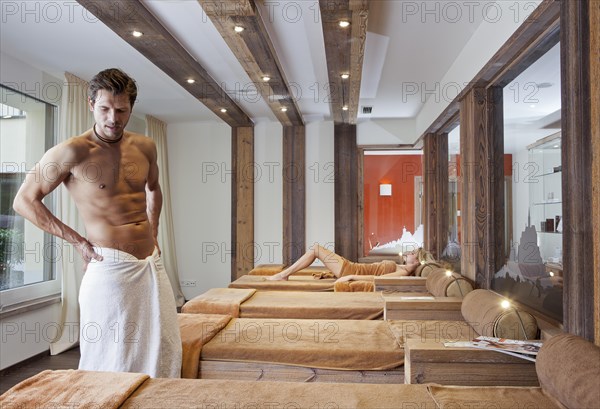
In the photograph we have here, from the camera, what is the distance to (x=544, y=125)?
2375mm

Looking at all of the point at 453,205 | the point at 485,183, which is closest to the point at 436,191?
the point at 453,205

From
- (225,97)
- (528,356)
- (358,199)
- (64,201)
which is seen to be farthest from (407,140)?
(528,356)

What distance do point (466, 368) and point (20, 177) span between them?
3655 mm

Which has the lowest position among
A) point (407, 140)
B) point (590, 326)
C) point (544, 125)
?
point (590, 326)

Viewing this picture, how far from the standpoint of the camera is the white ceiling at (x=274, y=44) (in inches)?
116

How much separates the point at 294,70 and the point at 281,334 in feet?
7.41

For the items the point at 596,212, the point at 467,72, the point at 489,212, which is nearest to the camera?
the point at 596,212

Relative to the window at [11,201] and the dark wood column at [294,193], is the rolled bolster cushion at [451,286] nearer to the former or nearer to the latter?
the dark wood column at [294,193]

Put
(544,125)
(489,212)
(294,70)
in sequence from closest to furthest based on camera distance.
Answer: (544,125)
(489,212)
(294,70)

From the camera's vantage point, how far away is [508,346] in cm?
195

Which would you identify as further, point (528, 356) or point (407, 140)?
point (407, 140)

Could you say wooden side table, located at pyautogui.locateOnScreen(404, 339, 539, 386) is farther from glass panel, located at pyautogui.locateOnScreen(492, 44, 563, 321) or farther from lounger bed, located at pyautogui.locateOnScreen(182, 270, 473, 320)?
lounger bed, located at pyautogui.locateOnScreen(182, 270, 473, 320)

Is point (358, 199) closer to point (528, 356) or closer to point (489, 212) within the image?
point (489, 212)

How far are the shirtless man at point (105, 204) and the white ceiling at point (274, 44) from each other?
1.03 metres
